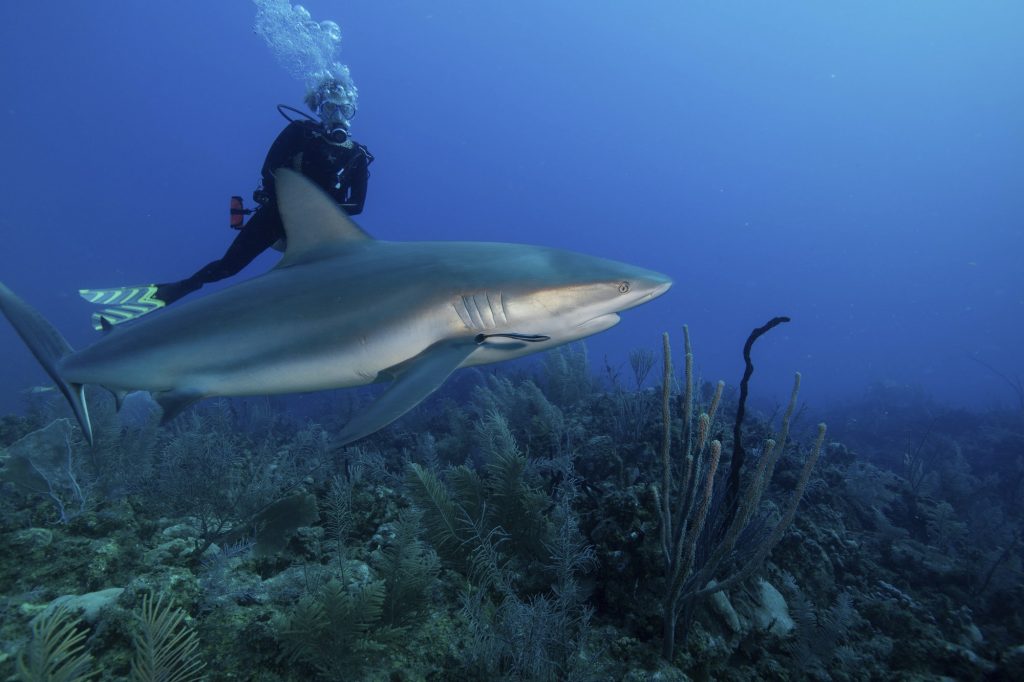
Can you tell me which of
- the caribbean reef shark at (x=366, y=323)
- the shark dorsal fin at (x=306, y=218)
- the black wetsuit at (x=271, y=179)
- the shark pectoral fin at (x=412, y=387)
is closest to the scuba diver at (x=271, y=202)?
the black wetsuit at (x=271, y=179)

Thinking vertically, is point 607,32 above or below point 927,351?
above

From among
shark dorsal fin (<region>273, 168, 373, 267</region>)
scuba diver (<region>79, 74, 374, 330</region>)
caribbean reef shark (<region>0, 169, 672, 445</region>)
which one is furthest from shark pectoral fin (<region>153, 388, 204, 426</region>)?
scuba diver (<region>79, 74, 374, 330</region>)

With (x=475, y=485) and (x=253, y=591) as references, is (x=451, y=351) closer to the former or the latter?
(x=475, y=485)

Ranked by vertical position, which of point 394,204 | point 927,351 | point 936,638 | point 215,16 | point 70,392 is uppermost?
point 215,16

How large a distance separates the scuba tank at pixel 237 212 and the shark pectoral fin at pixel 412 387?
4.70 m

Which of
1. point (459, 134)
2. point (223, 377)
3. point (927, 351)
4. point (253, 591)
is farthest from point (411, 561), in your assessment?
point (459, 134)

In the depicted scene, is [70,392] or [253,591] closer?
[253,591]

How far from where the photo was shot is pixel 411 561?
9.10 ft

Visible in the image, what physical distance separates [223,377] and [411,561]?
5.70 ft

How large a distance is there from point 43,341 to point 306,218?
2150 millimetres

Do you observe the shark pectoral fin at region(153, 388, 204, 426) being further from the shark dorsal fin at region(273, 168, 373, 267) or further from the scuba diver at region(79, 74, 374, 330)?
Result: the scuba diver at region(79, 74, 374, 330)

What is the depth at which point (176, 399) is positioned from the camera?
118 inches

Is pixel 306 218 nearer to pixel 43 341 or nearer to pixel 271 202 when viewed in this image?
pixel 43 341

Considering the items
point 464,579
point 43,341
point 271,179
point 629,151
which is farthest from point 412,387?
point 629,151
